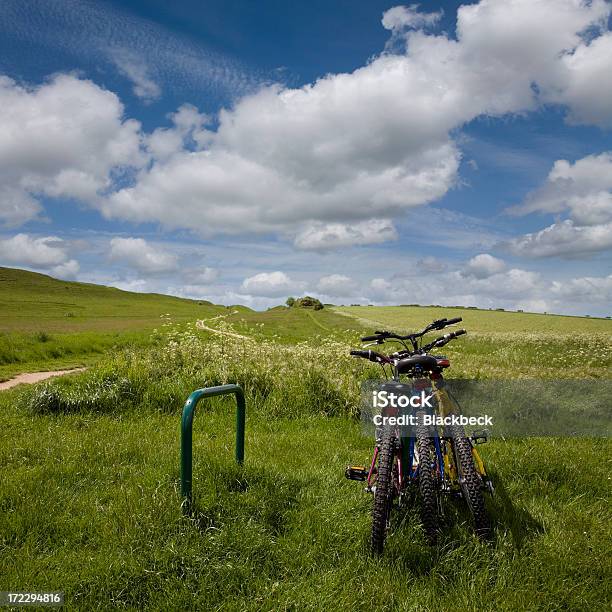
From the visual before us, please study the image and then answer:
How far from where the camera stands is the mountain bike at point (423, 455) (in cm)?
411

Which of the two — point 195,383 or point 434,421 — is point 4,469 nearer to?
point 195,383

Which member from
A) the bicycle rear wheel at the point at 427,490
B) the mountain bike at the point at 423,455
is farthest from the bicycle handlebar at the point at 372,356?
the bicycle rear wheel at the point at 427,490

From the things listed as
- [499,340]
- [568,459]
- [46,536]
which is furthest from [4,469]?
[499,340]

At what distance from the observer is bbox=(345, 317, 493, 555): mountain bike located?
4.11 meters

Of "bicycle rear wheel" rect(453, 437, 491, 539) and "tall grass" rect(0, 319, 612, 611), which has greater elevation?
"bicycle rear wheel" rect(453, 437, 491, 539)

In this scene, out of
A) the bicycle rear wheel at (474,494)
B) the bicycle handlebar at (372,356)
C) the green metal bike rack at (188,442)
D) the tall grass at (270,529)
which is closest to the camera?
the tall grass at (270,529)

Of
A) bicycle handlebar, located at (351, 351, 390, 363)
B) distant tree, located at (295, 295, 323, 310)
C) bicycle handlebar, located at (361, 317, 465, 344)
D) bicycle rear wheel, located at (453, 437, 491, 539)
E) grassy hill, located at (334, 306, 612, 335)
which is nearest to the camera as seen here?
bicycle rear wheel, located at (453, 437, 491, 539)

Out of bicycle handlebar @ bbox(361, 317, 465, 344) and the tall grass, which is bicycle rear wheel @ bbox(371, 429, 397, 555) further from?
bicycle handlebar @ bbox(361, 317, 465, 344)

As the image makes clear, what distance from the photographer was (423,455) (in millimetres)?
4141

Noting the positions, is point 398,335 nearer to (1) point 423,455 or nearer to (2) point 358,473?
(1) point 423,455

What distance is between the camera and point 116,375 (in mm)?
9797

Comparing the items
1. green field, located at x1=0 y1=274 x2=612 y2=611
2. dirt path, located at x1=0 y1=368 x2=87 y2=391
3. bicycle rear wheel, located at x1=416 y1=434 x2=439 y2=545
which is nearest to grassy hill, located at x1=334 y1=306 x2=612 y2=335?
dirt path, located at x1=0 y1=368 x2=87 y2=391

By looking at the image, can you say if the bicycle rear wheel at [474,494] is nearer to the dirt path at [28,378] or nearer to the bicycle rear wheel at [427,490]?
the bicycle rear wheel at [427,490]

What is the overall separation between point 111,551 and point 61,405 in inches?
221
